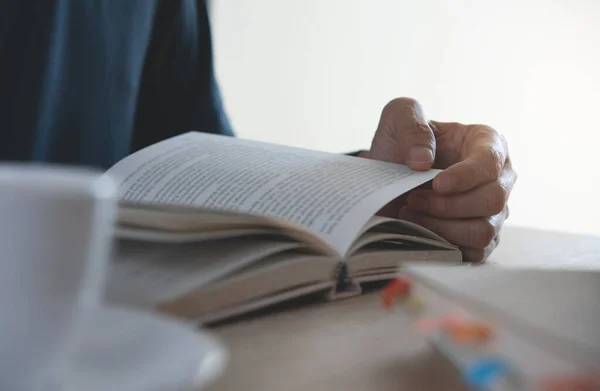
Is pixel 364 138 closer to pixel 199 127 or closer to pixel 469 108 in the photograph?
pixel 469 108

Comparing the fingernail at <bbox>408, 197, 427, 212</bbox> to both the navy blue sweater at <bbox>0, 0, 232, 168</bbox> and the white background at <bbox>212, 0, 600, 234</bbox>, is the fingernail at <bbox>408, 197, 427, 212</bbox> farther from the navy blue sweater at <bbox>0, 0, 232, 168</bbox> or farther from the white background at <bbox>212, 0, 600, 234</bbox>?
the white background at <bbox>212, 0, 600, 234</bbox>

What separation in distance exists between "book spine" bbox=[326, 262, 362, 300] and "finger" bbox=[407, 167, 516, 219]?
243 mm

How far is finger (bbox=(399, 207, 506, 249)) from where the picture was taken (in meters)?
0.68

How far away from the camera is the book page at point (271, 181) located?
0.56 m

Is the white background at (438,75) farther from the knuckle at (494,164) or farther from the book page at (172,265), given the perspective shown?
the book page at (172,265)

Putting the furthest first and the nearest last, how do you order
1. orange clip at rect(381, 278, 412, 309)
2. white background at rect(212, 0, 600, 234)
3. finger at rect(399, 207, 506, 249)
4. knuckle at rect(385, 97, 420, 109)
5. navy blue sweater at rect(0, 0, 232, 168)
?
white background at rect(212, 0, 600, 234) → navy blue sweater at rect(0, 0, 232, 168) → knuckle at rect(385, 97, 420, 109) → finger at rect(399, 207, 506, 249) → orange clip at rect(381, 278, 412, 309)

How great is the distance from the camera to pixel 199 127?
49.3 inches

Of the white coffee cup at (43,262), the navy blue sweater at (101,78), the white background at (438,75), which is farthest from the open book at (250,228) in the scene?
the white background at (438,75)

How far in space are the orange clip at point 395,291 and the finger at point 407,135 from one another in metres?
0.35

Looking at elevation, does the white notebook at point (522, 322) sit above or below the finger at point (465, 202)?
above

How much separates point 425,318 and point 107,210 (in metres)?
0.19

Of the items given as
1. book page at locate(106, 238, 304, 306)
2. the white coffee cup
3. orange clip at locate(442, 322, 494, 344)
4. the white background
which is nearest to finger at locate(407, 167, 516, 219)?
book page at locate(106, 238, 304, 306)

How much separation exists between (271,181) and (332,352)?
29cm

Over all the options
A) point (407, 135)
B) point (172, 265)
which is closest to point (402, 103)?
point (407, 135)
